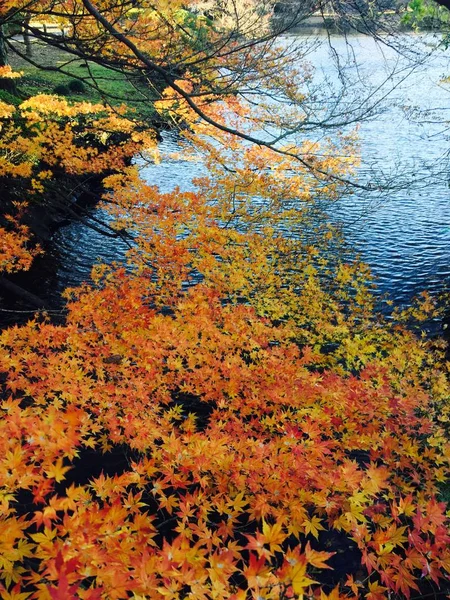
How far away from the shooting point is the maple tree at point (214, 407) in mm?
3123

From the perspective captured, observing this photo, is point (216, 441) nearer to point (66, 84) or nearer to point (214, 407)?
point (214, 407)

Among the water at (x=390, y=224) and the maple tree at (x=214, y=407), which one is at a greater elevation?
the water at (x=390, y=224)

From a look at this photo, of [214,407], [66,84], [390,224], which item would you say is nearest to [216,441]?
[214,407]

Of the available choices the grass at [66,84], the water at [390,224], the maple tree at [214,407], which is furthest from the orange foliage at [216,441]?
the grass at [66,84]

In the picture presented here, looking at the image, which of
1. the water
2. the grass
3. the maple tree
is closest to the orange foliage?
the maple tree

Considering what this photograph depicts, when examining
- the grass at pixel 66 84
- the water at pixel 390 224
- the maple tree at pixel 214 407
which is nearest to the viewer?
the maple tree at pixel 214 407

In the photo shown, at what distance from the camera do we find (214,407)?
830 cm

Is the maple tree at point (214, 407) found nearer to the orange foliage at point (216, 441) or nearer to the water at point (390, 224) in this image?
the orange foliage at point (216, 441)

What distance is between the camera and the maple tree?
312 cm

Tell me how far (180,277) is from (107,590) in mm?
10143

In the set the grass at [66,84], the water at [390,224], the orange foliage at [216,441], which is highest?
the grass at [66,84]

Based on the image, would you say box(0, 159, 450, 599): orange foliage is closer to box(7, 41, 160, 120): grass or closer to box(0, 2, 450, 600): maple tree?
box(0, 2, 450, 600): maple tree

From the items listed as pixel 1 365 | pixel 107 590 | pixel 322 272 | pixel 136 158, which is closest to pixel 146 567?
pixel 107 590

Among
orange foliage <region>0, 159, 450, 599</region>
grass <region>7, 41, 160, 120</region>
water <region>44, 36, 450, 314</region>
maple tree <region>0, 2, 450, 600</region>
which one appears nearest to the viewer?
orange foliage <region>0, 159, 450, 599</region>
